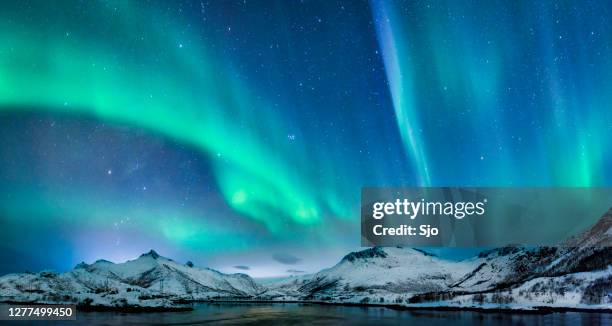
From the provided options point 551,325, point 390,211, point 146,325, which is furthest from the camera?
point 551,325

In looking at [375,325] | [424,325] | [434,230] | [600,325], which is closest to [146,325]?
[375,325]

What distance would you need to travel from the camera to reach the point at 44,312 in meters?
128

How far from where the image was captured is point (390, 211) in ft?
218

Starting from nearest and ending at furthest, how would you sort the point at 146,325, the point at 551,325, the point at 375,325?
the point at 146,325, the point at 375,325, the point at 551,325

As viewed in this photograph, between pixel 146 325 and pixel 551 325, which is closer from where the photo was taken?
pixel 146 325

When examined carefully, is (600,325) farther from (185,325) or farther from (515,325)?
(185,325)

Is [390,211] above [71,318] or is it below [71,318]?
above

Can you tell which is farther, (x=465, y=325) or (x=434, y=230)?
(x=465, y=325)

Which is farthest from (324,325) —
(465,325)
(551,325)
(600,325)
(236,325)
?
(600,325)

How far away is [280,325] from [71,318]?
158 ft

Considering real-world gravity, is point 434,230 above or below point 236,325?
above

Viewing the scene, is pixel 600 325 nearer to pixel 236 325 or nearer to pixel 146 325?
pixel 236 325

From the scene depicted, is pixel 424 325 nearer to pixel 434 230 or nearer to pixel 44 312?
pixel 434 230

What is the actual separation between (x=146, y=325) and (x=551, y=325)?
85.7 meters
